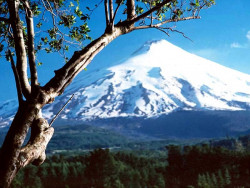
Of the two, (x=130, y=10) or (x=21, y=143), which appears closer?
(x=21, y=143)

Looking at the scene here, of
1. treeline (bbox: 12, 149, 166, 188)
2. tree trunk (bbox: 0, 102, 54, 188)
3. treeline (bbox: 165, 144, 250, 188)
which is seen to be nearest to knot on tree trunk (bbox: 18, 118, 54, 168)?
tree trunk (bbox: 0, 102, 54, 188)

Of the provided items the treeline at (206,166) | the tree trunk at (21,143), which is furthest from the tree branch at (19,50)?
the treeline at (206,166)

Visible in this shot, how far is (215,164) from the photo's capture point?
232 feet

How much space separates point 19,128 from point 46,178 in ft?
244

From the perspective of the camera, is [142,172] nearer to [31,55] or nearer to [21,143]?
[31,55]

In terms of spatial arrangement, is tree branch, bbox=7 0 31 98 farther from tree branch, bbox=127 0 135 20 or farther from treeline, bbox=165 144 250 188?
treeline, bbox=165 144 250 188

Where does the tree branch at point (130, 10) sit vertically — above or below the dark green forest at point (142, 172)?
above

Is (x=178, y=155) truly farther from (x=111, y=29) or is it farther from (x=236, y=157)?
(x=111, y=29)

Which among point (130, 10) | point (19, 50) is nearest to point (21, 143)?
point (19, 50)

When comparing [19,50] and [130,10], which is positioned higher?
[130,10]

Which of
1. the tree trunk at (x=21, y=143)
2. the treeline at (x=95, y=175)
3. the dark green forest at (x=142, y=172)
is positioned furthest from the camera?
the treeline at (x=95, y=175)

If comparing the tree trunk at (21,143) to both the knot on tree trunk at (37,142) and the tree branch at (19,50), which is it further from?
the tree branch at (19,50)

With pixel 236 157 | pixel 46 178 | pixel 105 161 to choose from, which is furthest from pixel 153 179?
pixel 46 178

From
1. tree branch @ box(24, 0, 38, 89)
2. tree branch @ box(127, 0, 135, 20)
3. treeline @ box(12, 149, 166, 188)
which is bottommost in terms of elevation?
treeline @ box(12, 149, 166, 188)
